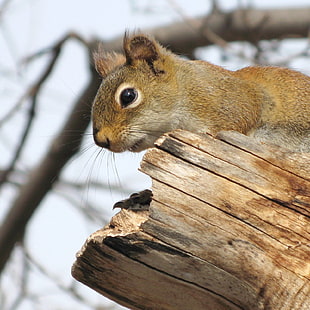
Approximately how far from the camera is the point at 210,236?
294 centimetres

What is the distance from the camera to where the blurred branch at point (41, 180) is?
5.39 meters

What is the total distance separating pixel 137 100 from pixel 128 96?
0.05 meters

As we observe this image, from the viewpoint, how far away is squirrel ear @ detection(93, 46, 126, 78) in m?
4.22

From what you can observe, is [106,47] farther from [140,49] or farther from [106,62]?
[140,49]

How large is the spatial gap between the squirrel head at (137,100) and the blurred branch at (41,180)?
1.37 m

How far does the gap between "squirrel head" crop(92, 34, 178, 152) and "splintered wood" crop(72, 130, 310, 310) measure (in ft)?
2.10

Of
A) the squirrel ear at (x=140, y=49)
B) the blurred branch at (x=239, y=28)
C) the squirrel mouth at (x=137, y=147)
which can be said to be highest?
the blurred branch at (x=239, y=28)

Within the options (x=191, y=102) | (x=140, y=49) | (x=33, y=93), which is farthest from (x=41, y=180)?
(x=191, y=102)

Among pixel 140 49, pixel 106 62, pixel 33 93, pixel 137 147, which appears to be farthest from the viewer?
pixel 33 93

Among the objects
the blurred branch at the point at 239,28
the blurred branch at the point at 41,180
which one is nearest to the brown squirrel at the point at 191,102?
the blurred branch at the point at 41,180

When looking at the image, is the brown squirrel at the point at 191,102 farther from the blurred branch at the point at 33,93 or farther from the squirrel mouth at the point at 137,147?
the blurred branch at the point at 33,93

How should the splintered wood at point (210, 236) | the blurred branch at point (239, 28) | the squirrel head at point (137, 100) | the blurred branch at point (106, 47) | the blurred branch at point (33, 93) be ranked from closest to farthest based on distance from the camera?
the splintered wood at point (210, 236) < the squirrel head at point (137, 100) < the blurred branch at point (33, 93) < the blurred branch at point (106, 47) < the blurred branch at point (239, 28)

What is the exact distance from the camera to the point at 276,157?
10.4 feet

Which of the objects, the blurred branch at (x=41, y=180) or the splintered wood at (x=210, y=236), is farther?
the blurred branch at (x=41, y=180)
